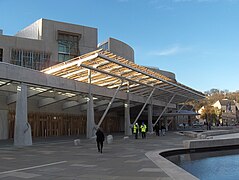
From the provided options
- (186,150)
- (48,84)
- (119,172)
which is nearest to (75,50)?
(48,84)

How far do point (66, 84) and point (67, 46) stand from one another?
20.6 m

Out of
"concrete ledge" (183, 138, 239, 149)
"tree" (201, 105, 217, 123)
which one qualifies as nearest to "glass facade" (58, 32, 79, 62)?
"concrete ledge" (183, 138, 239, 149)

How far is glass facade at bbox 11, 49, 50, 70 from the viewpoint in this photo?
3930 centimetres

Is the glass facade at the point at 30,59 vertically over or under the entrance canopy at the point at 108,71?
over

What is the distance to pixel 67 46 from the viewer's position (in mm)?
44656

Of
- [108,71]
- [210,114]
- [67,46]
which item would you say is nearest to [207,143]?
[108,71]

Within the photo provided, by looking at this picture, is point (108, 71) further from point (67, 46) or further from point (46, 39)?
point (67, 46)

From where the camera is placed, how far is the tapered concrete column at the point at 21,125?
1977cm

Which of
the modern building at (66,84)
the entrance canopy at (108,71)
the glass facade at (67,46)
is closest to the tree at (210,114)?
the modern building at (66,84)

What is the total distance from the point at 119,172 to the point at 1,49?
34039 mm

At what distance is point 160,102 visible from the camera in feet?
171

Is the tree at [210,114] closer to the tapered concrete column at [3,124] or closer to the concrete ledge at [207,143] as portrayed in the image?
the tapered concrete column at [3,124]

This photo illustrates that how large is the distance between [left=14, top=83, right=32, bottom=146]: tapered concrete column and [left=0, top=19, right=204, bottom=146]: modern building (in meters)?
0.07

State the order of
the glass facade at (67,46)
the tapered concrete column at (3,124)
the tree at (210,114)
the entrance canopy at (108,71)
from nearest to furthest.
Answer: the entrance canopy at (108,71), the tapered concrete column at (3,124), the glass facade at (67,46), the tree at (210,114)
